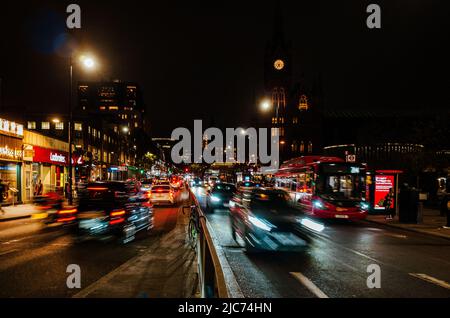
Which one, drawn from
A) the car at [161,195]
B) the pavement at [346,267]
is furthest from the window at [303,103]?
the pavement at [346,267]

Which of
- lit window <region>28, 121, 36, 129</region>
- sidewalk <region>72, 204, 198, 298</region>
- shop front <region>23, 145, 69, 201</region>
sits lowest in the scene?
sidewalk <region>72, 204, 198, 298</region>

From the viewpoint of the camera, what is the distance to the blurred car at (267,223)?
500 inches

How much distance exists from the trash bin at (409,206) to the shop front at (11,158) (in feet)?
78.6

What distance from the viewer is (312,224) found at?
17.6 m

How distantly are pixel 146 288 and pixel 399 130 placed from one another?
69.1m

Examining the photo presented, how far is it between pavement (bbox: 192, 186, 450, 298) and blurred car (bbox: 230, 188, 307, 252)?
276 millimetres

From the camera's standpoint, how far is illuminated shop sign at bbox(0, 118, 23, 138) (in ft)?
100

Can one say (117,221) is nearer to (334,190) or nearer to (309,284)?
(309,284)

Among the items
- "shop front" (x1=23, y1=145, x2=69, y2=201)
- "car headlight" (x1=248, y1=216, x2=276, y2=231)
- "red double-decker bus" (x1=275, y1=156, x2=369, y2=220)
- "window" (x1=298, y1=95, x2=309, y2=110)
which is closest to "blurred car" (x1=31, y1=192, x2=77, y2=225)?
"car headlight" (x1=248, y1=216, x2=276, y2=231)

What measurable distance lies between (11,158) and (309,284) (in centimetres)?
2865

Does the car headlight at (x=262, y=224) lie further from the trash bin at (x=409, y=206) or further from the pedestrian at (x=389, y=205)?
the pedestrian at (x=389, y=205)

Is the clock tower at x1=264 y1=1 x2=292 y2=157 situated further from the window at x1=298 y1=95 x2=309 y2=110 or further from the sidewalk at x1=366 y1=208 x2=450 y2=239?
the sidewalk at x1=366 y1=208 x2=450 y2=239
